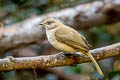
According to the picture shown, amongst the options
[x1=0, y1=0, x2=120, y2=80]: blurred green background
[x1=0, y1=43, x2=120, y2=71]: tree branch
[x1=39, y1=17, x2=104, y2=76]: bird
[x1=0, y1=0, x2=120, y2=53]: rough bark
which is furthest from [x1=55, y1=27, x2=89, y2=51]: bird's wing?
[x1=0, y1=0, x2=120, y2=53]: rough bark

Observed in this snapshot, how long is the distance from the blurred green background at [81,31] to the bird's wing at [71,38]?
1487 mm

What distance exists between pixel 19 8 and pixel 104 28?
148 centimetres

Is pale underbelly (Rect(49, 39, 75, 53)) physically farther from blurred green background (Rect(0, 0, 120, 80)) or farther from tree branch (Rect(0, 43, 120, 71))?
blurred green background (Rect(0, 0, 120, 80))

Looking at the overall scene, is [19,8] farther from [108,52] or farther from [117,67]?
[108,52]

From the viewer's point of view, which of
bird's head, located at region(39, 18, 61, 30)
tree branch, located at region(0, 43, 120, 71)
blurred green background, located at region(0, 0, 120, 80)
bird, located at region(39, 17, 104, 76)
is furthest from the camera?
blurred green background, located at region(0, 0, 120, 80)

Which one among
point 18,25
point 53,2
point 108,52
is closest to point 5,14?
point 18,25

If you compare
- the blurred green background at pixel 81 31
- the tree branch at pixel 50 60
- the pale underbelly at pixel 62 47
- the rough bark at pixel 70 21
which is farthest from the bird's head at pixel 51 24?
the rough bark at pixel 70 21

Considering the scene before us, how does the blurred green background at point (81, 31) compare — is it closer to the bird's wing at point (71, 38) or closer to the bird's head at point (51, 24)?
the bird's head at point (51, 24)

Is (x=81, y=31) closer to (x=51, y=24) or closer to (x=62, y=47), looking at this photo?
(x=51, y=24)

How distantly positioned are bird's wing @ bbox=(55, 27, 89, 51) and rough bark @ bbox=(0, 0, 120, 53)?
194cm

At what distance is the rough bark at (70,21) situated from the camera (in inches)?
261

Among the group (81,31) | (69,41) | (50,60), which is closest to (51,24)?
(69,41)

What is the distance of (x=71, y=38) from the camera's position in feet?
15.0

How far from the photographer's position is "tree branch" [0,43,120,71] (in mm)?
4086
